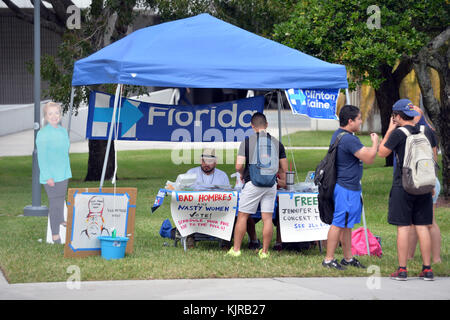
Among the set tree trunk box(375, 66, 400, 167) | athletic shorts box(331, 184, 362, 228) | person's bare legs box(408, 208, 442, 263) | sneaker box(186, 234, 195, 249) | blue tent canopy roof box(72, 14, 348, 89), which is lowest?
sneaker box(186, 234, 195, 249)

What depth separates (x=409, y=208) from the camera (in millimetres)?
7691

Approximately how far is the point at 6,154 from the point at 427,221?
943 inches

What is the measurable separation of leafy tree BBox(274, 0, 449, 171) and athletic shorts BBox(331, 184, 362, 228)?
603cm

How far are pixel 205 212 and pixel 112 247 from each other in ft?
4.41

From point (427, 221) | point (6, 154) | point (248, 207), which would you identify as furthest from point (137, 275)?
point (6, 154)

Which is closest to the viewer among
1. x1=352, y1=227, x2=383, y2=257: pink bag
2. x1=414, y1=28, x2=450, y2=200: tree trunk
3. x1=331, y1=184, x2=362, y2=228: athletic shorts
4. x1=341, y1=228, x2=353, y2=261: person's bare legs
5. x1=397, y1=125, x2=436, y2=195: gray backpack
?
x1=397, y1=125, x2=436, y2=195: gray backpack

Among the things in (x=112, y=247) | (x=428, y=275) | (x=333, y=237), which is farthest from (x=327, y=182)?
(x=112, y=247)

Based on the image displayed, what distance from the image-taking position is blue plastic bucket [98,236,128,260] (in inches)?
341

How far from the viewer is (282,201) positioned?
938 cm

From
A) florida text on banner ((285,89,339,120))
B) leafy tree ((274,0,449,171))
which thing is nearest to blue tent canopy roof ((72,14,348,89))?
florida text on banner ((285,89,339,120))

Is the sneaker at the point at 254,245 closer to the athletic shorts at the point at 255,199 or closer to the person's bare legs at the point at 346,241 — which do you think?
the athletic shorts at the point at 255,199

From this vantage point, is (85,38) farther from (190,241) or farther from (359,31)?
(190,241)

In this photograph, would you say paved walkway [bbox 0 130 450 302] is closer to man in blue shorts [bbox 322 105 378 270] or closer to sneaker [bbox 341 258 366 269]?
sneaker [bbox 341 258 366 269]
